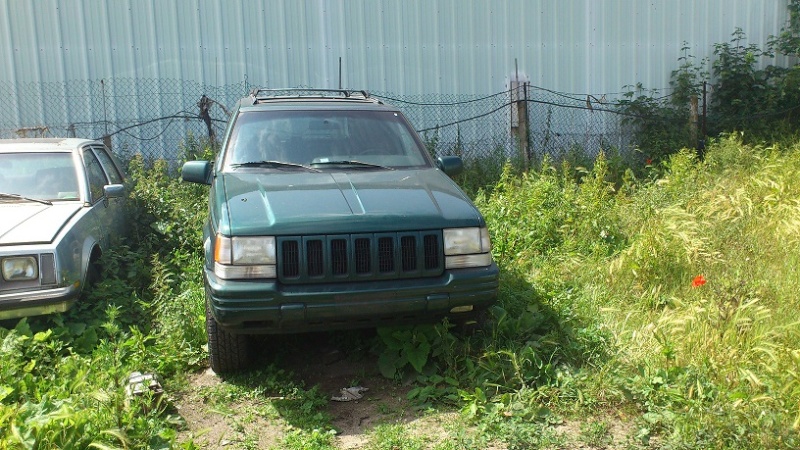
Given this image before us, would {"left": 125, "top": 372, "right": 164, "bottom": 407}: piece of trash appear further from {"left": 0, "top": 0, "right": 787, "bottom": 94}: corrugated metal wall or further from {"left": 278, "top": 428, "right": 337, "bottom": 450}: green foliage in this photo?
{"left": 0, "top": 0, "right": 787, "bottom": 94}: corrugated metal wall

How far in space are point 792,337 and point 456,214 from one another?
221 centimetres

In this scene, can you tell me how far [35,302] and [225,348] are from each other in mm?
1331

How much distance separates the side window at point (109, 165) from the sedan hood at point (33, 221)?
1.12 meters

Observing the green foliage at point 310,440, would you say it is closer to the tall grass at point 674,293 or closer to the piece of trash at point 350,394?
the piece of trash at point 350,394

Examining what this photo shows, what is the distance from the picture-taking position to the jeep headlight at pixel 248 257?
12.8 ft

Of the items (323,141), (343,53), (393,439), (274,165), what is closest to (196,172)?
(274,165)

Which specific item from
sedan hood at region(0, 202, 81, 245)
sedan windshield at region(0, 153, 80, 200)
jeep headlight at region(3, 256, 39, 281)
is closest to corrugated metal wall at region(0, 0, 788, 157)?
sedan windshield at region(0, 153, 80, 200)

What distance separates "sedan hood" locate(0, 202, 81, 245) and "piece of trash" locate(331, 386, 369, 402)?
2.23 meters

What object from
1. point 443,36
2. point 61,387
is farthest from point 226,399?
point 443,36

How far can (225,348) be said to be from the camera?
14.3ft

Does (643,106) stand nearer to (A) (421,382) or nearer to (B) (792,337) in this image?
(B) (792,337)

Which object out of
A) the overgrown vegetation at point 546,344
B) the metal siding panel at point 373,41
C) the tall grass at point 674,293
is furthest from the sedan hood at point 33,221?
the metal siding panel at point 373,41

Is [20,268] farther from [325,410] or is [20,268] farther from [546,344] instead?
[546,344]

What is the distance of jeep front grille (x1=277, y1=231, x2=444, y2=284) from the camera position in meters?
3.93
